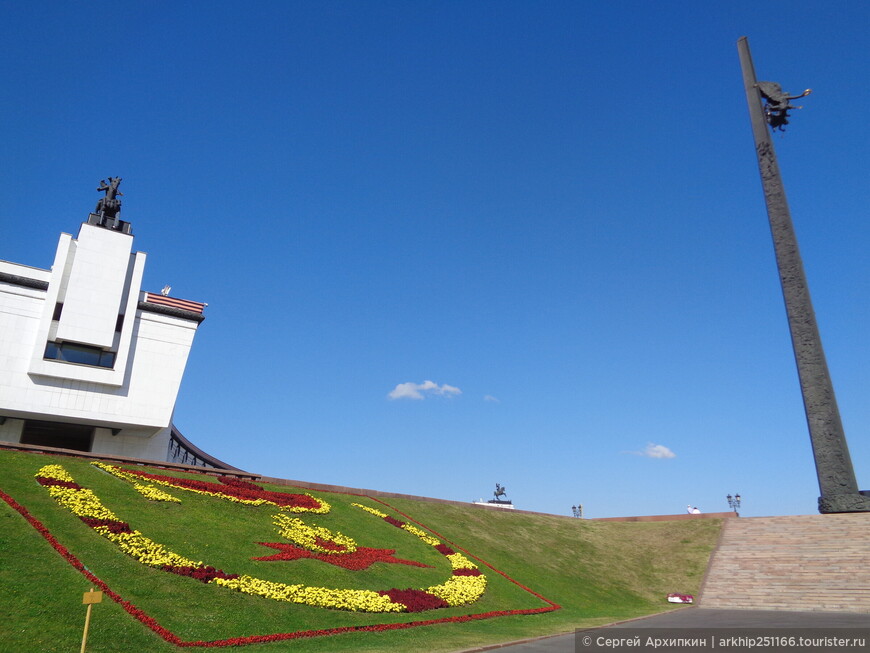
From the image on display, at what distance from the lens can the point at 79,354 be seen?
108ft

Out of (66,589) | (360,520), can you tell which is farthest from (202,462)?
(66,589)

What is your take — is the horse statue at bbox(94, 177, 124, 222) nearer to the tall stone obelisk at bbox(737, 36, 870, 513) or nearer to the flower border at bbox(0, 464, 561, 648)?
the flower border at bbox(0, 464, 561, 648)

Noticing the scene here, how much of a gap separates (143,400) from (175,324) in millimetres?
5082

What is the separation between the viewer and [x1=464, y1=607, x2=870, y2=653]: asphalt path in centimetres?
1434

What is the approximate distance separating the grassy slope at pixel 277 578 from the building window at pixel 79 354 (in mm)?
11476

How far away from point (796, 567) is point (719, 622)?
1012 cm

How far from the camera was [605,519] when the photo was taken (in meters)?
42.5

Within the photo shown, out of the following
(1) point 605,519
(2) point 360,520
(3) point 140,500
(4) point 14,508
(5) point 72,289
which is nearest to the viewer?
(4) point 14,508

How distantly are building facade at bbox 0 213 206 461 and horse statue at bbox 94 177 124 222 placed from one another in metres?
0.31

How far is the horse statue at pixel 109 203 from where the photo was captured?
1417 inches

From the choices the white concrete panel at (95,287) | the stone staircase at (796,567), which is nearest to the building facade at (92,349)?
the white concrete panel at (95,287)

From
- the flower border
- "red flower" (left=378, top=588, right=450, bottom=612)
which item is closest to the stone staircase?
the flower border

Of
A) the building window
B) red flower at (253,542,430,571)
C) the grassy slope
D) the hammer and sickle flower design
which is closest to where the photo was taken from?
the grassy slope

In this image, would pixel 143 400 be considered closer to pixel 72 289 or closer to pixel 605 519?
pixel 72 289
